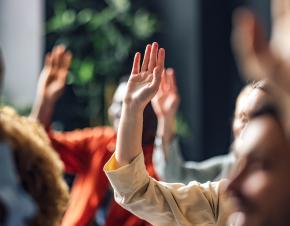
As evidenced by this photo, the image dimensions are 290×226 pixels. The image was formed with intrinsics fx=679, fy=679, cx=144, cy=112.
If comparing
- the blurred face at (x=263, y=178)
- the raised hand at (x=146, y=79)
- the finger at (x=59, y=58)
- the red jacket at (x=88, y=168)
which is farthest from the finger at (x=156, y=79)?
Result: the finger at (x=59, y=58)

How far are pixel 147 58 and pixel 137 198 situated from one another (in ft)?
0.74

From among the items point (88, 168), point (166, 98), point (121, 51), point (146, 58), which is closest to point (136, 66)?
point (146, 58)

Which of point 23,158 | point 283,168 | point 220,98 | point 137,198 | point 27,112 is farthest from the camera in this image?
point 220,98

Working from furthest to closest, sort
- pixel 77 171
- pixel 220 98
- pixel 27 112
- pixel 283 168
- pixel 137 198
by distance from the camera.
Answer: pixel 220 98 → pixel 27 112 → pixel 77 171 → pixel 137 198 → pixel 283 168

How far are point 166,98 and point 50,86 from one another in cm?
31

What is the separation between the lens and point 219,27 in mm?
3619

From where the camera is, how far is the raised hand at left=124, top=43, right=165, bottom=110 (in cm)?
105

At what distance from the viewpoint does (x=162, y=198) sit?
109cm

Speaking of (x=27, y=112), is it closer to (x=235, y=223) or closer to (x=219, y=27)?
(x=219, y=27)

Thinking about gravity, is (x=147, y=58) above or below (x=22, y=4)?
above

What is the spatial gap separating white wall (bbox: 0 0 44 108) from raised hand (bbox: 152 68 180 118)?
1681 millimetres

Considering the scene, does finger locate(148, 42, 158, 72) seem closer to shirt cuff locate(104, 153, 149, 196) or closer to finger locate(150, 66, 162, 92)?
finger locate(150, 66, 162, 92)

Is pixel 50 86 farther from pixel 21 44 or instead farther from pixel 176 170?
pixel 21 44

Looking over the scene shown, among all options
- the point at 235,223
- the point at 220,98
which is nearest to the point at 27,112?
the point at 220,98
